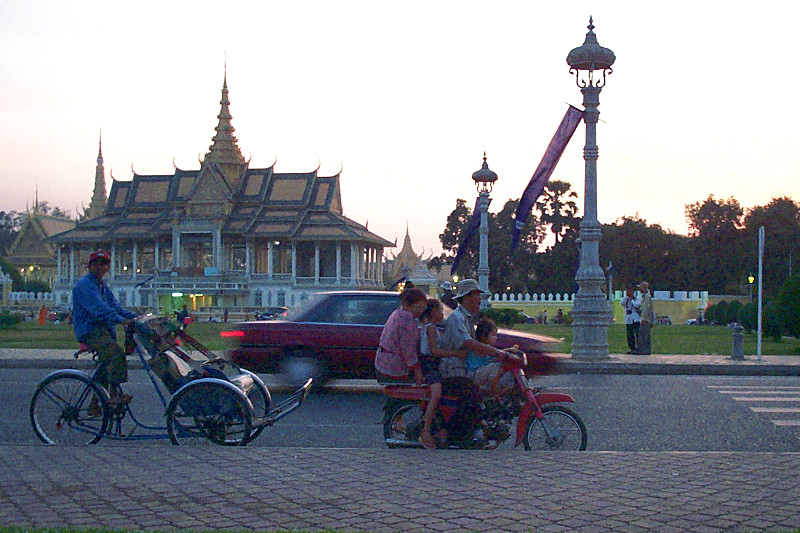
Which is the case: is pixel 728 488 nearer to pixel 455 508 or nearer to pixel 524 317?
pixel 455 508

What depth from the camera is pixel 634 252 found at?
6756 centimetres

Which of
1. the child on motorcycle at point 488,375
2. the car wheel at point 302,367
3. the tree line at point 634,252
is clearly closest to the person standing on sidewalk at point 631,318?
the car wheel at point 302,367

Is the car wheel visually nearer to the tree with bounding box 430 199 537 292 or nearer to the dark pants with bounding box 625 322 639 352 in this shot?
the dark pants with bounding box 625 322 639 352

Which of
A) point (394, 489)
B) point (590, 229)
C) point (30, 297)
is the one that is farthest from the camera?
point (30, 297)

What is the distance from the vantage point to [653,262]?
224ft

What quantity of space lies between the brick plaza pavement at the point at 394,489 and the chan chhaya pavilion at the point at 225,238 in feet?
197

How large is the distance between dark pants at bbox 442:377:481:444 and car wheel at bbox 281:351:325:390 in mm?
5382

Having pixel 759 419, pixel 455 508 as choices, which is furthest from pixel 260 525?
pixel 759 419

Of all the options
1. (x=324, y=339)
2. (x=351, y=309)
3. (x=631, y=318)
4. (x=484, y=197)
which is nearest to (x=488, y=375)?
(x=324, y=339)

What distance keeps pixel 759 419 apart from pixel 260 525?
7160 millimetres

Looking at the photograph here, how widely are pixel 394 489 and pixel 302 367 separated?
22.9 feet

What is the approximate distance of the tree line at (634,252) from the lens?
222 ft

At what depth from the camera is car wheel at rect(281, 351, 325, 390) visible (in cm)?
1248

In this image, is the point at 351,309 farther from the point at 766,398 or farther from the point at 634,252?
the point at 634,252
